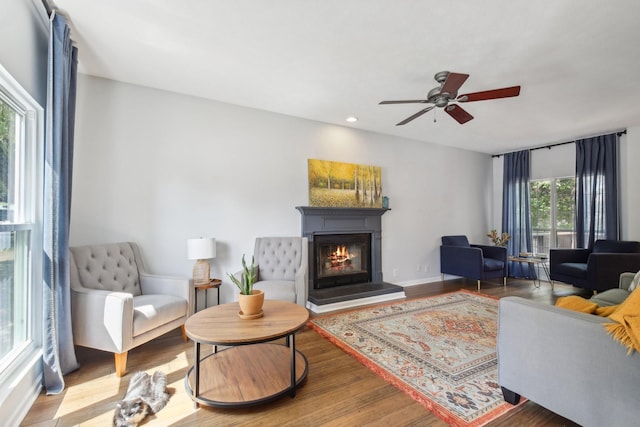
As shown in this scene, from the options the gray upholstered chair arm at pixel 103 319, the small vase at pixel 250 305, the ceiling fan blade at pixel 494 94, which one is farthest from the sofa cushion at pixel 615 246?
the gray upholstered chair arm at pixel 103 319

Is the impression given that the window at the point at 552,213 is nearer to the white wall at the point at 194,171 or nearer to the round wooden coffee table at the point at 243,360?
the white wall at the point at 194,171

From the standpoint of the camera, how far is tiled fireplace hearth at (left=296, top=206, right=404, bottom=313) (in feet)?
13.0

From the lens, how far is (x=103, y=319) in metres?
2.18

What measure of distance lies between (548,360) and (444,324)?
1649 millimetres

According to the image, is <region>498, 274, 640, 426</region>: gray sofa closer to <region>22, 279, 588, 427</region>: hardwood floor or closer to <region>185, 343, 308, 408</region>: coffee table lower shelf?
<region>22, 279, 588, 427</region>: hardwood floor

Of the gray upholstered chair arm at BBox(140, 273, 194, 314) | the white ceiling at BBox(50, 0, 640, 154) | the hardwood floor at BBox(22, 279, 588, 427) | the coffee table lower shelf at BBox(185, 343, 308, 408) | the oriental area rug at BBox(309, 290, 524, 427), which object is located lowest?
the hardwood floor at BBox(22, 279, 588, 427)

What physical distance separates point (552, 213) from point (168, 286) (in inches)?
262

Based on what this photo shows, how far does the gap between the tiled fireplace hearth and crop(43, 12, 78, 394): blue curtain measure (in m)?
2.43

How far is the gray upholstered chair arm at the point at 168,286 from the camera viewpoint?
8.93 ft

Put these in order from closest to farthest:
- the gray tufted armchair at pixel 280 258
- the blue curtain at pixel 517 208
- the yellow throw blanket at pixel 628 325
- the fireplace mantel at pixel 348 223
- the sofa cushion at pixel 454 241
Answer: the yellow throw blanket at pixel 628 325, the gray tufted armchair at pixel 280 258, the fireplace mantel at pixel 348 223, the sofa cushion at pixel 454 241, the blue curtain at pixel 517 208

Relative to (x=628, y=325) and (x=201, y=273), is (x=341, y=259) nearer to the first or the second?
(x=201, y=273)

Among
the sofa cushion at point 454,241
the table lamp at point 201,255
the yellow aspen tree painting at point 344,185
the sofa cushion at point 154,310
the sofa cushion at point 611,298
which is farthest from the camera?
the sofa cushion at point 454,241

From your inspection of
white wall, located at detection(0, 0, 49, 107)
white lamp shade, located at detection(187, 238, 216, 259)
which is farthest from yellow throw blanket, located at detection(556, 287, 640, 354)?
white wall, located at detection(0, 0, 49, 107)

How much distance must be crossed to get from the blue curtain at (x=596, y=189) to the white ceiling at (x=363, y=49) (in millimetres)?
1162
